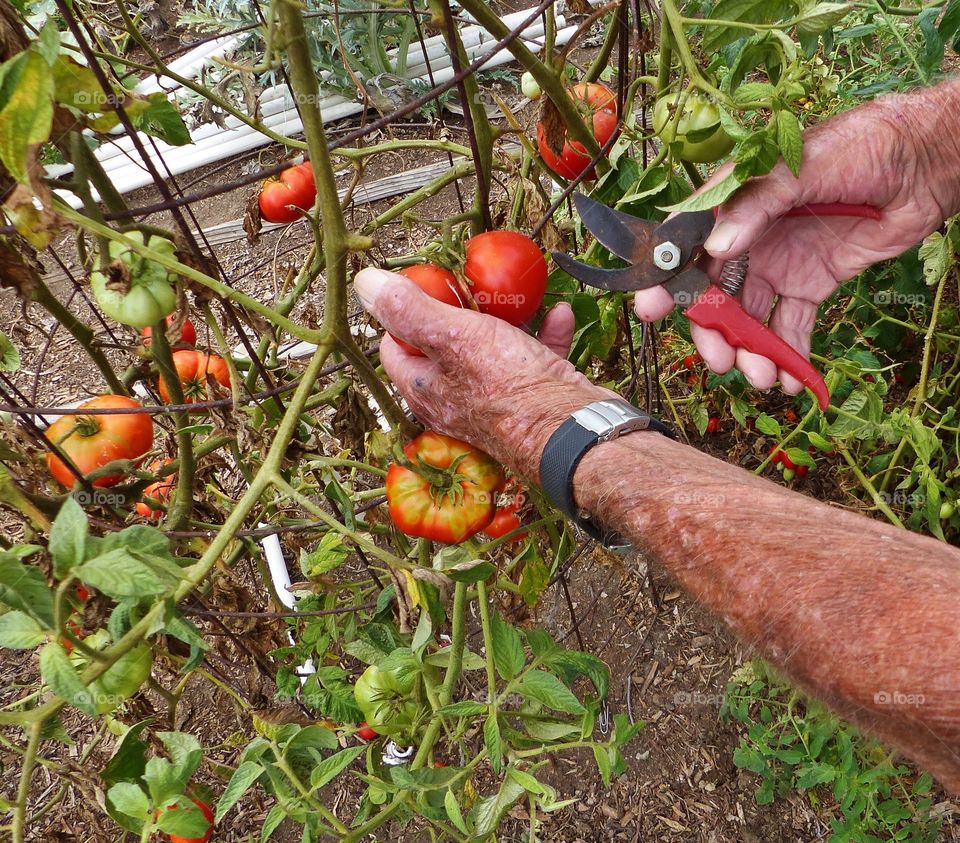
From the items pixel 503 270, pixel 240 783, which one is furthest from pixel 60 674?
pixel 503 270

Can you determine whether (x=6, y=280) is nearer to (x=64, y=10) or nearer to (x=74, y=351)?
(x=64, y=10)

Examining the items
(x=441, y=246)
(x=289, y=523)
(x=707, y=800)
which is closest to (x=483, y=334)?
(x=441, y=246)

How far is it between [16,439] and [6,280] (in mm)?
279

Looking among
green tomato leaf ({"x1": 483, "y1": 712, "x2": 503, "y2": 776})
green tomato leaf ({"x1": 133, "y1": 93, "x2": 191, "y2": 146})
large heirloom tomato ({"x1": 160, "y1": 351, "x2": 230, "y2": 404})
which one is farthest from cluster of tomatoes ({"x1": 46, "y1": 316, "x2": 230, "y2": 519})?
green tomato leaf ({"x1": 483, "y1": 712, "x2": 503, "y2": 776})

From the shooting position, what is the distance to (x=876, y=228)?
45.2 inches

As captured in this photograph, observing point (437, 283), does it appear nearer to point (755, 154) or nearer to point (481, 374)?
point (481, 374)

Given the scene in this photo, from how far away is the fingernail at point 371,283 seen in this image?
2.76ft

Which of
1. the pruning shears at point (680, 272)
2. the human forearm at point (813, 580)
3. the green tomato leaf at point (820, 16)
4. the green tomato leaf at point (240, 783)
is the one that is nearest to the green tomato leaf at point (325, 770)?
the green tomato leaf at point (240, 783)

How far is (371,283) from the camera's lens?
85cm

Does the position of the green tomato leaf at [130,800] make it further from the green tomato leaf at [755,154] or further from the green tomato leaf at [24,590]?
the green tomato leaf at [755,154]

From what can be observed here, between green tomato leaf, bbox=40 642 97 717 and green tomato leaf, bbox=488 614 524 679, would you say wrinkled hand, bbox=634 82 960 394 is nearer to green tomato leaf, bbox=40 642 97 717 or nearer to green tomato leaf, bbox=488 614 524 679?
green tomato leaf, bbox=488 614 524 679

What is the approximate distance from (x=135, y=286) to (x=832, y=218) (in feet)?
3.09

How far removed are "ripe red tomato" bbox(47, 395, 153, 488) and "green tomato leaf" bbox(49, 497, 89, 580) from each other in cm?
51

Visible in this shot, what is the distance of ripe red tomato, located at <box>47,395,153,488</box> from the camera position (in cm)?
109
